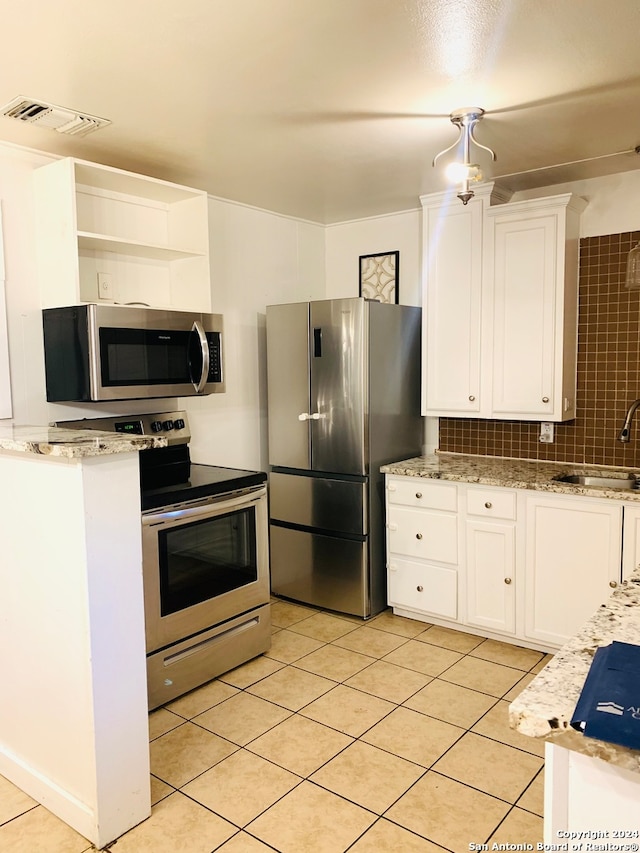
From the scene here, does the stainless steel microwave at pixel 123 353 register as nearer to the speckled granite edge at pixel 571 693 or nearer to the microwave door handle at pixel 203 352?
the microwave door handle at pixel 203 352

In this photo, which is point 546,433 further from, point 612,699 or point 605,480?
point 612,699

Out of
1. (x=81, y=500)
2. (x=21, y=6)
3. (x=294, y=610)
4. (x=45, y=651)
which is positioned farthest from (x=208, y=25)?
(x=294, y=610)

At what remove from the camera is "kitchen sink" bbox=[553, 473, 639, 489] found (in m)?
3.22

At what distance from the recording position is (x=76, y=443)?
6.03ft

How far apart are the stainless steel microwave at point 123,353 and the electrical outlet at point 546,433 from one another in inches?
72.2

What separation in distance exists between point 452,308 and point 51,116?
2149 mm

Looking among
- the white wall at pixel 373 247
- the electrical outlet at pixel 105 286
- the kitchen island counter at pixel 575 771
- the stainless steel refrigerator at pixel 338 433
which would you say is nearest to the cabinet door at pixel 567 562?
the stainless steel refrigerator at pixel 338 433

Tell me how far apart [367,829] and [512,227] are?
2.76m

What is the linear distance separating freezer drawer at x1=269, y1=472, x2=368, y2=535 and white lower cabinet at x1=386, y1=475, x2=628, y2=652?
0.57 ft

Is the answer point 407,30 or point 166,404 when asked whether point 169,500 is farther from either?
point 407,30

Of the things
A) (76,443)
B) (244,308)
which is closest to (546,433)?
(244,308)

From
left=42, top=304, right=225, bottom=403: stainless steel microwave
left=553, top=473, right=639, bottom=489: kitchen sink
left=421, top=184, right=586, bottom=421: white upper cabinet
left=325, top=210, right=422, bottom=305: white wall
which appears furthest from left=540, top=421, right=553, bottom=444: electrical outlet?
left=42, top=304, right=225, bottom=403: stainless steel microwave

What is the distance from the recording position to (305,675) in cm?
299

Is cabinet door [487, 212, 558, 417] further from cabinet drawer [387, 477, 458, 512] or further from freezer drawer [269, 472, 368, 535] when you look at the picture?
freezer drawer [269, 472, 368, 535]
